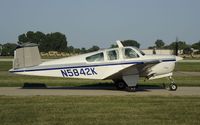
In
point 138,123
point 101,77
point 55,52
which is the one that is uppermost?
point 55,52

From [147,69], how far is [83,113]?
7629 mm

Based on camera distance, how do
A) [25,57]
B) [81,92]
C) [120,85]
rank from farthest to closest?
[120,85], [25,57], [81,92]

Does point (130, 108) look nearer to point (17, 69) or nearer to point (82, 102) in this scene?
point (82, 102)

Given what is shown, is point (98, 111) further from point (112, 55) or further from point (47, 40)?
point (47, 40)

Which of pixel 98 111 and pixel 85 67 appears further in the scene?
pixel 85 67

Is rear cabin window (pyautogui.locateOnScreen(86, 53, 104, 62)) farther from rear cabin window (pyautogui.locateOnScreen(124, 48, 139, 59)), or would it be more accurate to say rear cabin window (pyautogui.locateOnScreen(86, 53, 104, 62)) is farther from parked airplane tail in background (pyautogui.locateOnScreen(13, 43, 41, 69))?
parked airplane tail in background (pyautogui.locateOnScreen(13, 43, 41, 69))

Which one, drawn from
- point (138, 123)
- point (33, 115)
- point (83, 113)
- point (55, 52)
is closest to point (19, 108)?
point (33, 115)

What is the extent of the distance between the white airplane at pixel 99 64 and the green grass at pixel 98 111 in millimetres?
3426

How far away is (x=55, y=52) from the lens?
13975cm

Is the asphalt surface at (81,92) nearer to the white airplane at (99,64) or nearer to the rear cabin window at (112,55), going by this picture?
the white airplane at (99,64)

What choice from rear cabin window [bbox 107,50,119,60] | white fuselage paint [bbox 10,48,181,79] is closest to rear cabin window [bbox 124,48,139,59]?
white fuselage paint [bbox 10,48,181,79]

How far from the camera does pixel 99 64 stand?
16.7 meters

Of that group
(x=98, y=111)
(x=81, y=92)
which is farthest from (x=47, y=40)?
(x=98, y=111)

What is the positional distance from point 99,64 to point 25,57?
11.0 feet
